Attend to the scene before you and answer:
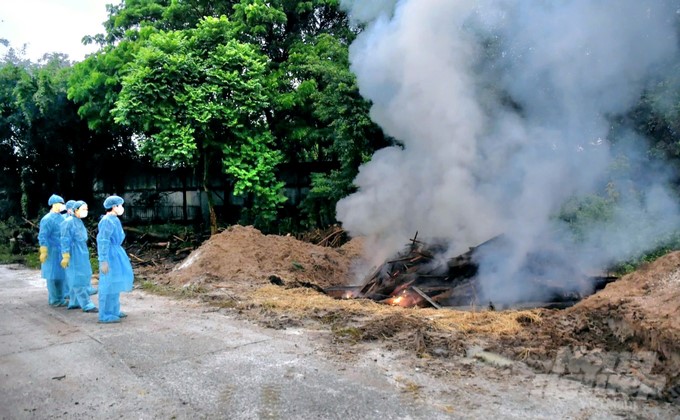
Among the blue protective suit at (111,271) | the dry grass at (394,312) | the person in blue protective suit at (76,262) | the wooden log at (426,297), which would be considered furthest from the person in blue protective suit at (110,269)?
the wooden log at (426,297)

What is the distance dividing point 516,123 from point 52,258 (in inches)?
306

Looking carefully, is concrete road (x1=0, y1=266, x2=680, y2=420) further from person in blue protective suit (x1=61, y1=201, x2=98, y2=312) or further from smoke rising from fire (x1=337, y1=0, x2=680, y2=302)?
smoke rising from fire (x1=337, y1=0, x2=680, y2=302)

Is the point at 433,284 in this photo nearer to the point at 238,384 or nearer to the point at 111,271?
the point at 238,384

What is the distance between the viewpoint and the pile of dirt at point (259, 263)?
9039mm

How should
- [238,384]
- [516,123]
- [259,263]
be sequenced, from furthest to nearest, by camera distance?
[259,263]
[516,123]
[238,384]

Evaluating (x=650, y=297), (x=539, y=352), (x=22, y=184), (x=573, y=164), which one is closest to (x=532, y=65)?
(x=573, y=164)

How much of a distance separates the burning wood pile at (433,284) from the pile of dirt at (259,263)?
1199 mm

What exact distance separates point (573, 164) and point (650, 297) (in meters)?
3.08

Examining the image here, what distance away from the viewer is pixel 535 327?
17.0 ft

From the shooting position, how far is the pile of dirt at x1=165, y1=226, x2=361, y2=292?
904 cm

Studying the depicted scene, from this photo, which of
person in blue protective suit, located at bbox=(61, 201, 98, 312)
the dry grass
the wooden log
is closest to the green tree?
person in blue protective suit, located at bbox=(61, 201, 98, 312)

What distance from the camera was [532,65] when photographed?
776 centimetres

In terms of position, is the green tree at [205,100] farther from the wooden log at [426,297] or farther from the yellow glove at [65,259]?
the wooden log at [426,297]

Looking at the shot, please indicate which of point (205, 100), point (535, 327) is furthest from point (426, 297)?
point (205, 100)
